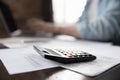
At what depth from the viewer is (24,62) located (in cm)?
45

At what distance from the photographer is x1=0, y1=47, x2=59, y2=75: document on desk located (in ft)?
1.32

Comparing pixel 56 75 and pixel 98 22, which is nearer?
pixel 56 75

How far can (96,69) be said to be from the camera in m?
0.40

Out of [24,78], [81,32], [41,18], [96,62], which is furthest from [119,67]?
[41,18]

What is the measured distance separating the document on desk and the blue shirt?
0.42m

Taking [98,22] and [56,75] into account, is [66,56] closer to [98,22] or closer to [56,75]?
[56,75]

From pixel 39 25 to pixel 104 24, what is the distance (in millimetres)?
427

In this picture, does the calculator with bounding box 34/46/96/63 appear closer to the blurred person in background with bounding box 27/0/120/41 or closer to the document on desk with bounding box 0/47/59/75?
the document on desk with bounding box 0/47/59/75

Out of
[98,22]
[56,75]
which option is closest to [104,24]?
[98,22]

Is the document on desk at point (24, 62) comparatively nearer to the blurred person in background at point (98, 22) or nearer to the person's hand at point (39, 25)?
the blurred person in background at point (98, 22)

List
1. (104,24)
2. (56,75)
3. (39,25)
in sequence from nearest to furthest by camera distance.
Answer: (56,75)
(104,24)
(39,25)

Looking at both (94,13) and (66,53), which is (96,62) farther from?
(94,13)

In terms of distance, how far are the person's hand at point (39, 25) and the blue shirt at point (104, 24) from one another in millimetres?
243

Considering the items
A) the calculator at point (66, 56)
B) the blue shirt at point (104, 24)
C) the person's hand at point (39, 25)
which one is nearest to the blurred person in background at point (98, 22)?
the blue shirt at point (104, 24)
